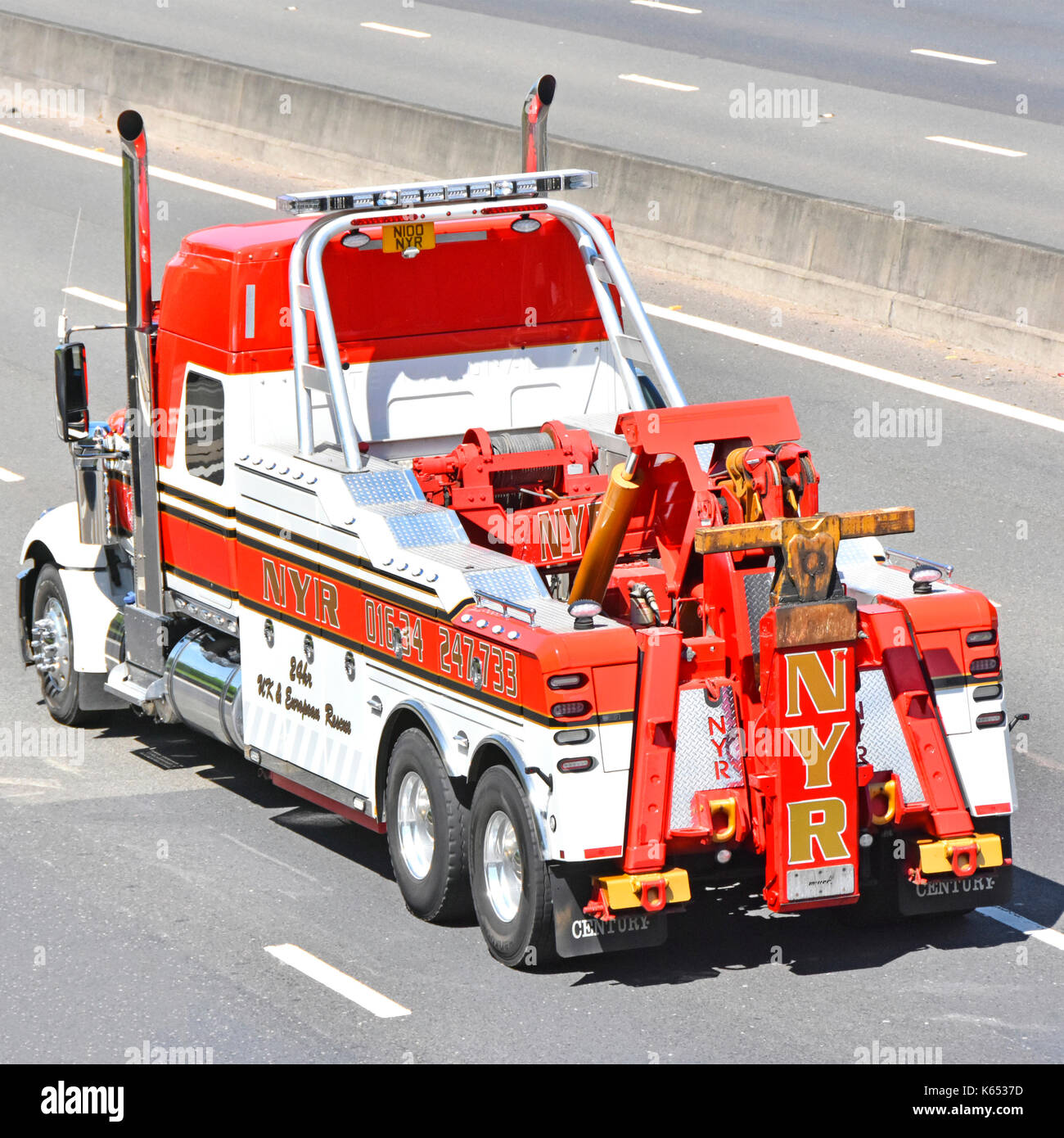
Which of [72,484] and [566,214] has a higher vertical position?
[566,214]

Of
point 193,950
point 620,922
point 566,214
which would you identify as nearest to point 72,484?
point 566,214

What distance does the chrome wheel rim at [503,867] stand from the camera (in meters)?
9.53

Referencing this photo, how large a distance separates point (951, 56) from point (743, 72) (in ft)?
10.4

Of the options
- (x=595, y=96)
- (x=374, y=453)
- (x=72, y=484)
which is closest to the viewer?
(x=374, y=453)

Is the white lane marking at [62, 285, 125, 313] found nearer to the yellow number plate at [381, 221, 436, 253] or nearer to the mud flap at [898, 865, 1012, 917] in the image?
the yellow number plate at [381, 221, 436, 253]

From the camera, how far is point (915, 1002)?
934cm

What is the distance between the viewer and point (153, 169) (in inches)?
1036

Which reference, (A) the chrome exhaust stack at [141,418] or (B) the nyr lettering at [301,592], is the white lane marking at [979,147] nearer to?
(A) the chrome exhaust stack at [141,418]

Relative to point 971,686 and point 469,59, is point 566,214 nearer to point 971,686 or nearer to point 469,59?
point 971,686

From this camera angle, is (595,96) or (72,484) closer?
(72,484)

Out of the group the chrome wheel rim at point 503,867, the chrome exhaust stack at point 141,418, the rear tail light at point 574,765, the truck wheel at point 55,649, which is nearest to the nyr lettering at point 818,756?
the rear tail light at point 574,765

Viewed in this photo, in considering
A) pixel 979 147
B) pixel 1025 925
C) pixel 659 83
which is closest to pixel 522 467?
pixel 1025 925
